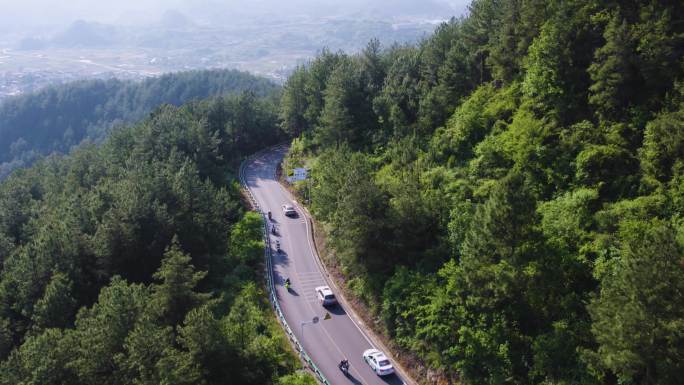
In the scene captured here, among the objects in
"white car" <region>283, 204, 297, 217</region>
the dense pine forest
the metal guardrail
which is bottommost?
the metal guardrail

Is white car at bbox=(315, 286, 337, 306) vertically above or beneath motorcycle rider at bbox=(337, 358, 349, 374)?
above

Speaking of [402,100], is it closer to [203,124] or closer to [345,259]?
Answer: [345,259]

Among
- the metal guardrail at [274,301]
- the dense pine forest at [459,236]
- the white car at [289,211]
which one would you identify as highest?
the dense pine forest at [459,236]

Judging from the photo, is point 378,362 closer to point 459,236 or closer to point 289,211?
point 459,236

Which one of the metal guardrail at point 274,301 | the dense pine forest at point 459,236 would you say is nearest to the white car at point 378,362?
the dense pine forest at point 459,236

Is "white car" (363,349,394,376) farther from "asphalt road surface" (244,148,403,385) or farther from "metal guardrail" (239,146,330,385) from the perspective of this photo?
"metal guardrail" (239,146,330,385)

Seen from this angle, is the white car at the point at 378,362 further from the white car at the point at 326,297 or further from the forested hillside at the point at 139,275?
the white car at the point at 326,297

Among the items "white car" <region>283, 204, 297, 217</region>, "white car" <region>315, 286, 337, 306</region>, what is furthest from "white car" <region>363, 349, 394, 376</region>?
"white car" <region>283, 204, 297, 217</region>

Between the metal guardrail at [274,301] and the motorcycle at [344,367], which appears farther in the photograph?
the metal guardrail at [274,301]
